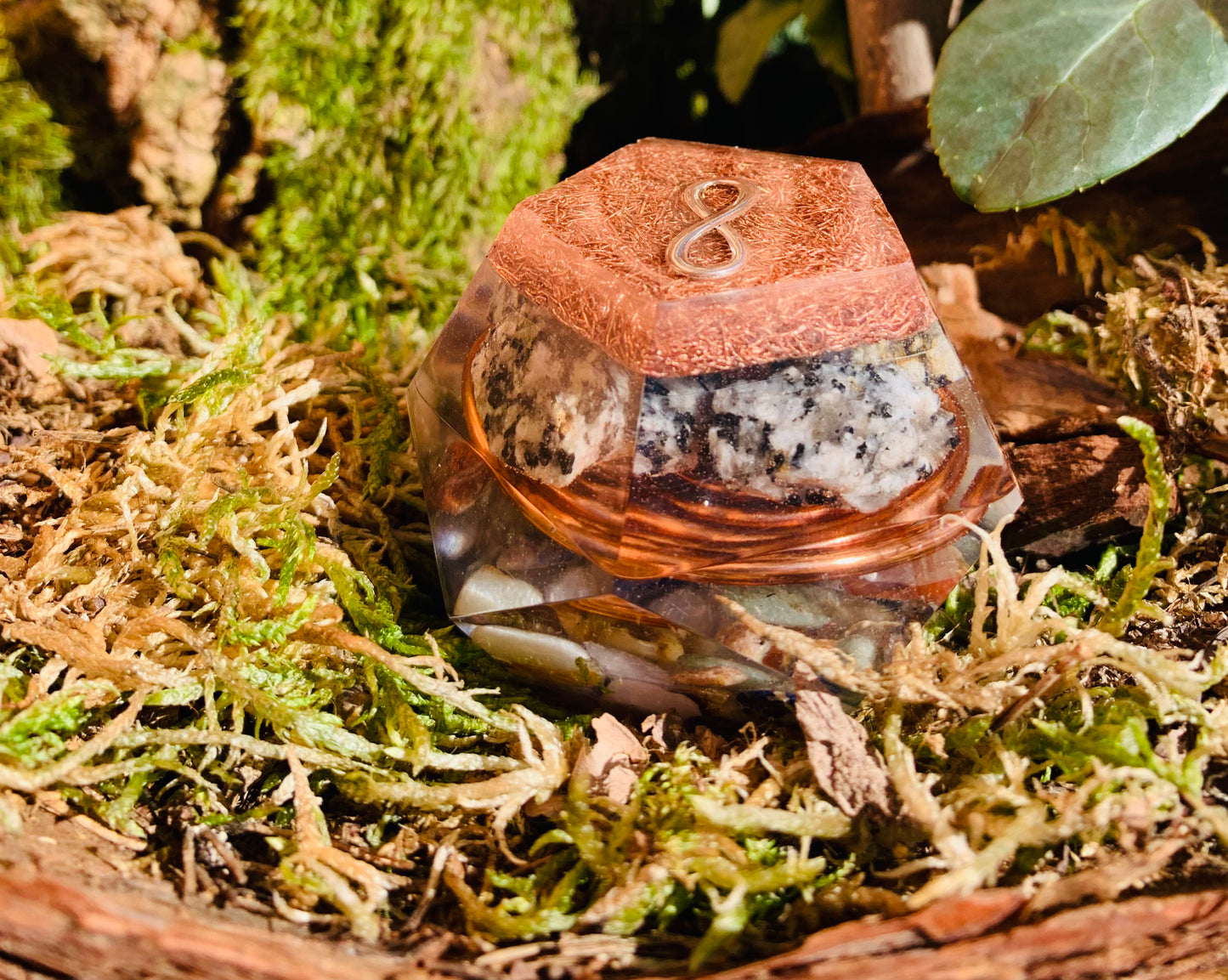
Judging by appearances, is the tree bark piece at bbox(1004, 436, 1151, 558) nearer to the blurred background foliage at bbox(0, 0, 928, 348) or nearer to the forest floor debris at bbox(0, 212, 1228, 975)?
the forest floor debris at bbox(0, 212, 1228, 975)

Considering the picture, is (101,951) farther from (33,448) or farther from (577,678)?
(33,448)

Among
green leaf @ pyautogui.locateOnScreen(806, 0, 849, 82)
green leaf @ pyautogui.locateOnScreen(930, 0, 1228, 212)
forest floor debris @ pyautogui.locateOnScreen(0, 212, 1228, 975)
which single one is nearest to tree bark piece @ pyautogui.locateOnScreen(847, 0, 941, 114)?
green leaf @ pyautogui.locateOnScreen(806, 0, 849, 82)

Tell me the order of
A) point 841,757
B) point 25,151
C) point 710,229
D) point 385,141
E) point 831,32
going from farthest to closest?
point 831,32 < point 385,141 < point 25,151 < point 710,229 < point 841,757

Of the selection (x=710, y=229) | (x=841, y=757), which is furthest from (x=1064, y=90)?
(x=841, y=757)

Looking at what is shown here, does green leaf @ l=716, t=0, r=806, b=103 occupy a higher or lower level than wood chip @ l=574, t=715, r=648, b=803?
higher

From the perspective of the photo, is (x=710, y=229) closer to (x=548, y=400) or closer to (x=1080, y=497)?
(x=548, y=400)
